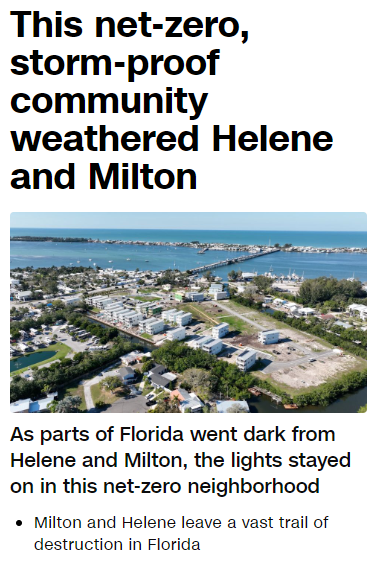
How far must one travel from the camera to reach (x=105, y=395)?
4.46 metres

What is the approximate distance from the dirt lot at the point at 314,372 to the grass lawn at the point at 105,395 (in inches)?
102

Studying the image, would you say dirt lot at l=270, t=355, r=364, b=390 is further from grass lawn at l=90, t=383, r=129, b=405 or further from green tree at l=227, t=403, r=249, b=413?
grass lawn at l=90, t=383, r=129, b=405

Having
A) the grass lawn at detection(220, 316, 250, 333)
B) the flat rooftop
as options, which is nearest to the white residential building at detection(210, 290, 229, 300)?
the grass lawn at detection(220, 316, 250, 333)

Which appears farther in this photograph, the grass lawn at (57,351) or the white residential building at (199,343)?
the white residential building at (199,343)

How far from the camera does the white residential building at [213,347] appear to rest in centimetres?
586

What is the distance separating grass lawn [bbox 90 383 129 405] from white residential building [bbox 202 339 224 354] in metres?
1.98

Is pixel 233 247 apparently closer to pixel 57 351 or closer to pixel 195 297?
pixel 195 297

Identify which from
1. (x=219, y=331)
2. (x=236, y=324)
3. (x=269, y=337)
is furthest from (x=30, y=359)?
(x=269, y=337)

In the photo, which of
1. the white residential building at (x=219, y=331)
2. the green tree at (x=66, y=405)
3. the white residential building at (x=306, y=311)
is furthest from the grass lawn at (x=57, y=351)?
the white residential building at (x=306, y=311)

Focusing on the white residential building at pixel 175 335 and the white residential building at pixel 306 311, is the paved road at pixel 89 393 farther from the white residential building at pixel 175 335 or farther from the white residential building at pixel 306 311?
the white residential building at pixel 306 311

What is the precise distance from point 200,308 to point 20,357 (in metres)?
4.85

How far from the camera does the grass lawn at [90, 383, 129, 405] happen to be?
4359 millimetres

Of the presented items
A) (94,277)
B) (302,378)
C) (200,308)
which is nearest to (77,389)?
(302,378)

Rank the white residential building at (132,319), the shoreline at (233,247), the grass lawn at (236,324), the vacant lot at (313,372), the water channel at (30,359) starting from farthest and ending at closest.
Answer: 1. the shoreline at (233,247)
2. the white residential building at (132,319)
3. the grass lawn at (236,324)
4. the water channel at (30,359)
5. the vacant lot at (313,372)
